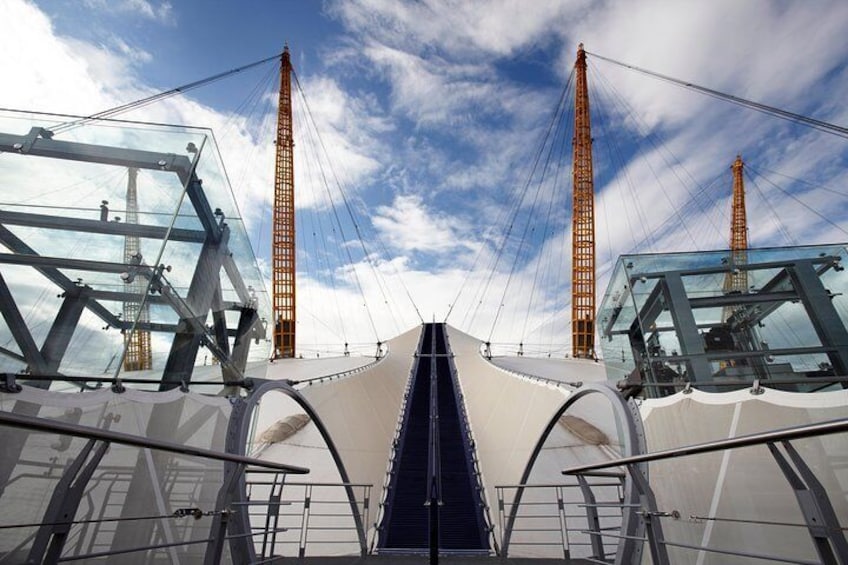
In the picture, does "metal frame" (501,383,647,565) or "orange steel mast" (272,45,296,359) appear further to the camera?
"orange steel mast" (272,45,296,359)

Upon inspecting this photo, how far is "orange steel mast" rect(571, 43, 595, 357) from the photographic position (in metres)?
30.8

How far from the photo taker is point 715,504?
300cm

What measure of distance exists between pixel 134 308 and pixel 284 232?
30.9 metres

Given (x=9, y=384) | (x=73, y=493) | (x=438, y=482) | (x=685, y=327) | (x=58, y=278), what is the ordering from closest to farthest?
(x=73, y=493) < (x=9, y=384) < (x=58, y=278) < (x=685, y=327) < (x=438, y=482)

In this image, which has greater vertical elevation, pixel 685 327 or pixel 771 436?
pixel 685 327

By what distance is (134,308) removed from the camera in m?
2.81

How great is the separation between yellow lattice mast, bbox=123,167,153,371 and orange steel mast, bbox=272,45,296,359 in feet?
96.9

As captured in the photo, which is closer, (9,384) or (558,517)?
(9,384)

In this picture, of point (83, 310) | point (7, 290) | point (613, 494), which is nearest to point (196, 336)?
point (83, 310)

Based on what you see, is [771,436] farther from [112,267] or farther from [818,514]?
[112,267]

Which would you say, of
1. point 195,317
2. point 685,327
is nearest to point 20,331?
point 195,317

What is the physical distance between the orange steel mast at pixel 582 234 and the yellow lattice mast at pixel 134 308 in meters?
29.3

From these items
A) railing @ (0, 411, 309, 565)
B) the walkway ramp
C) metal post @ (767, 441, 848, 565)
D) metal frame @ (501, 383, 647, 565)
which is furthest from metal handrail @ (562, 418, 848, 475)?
the walkway ramp

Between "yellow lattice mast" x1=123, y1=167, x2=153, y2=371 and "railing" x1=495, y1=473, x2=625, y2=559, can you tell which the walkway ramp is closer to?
"railing" x1=495, y1=473, x2=625, y2=559
